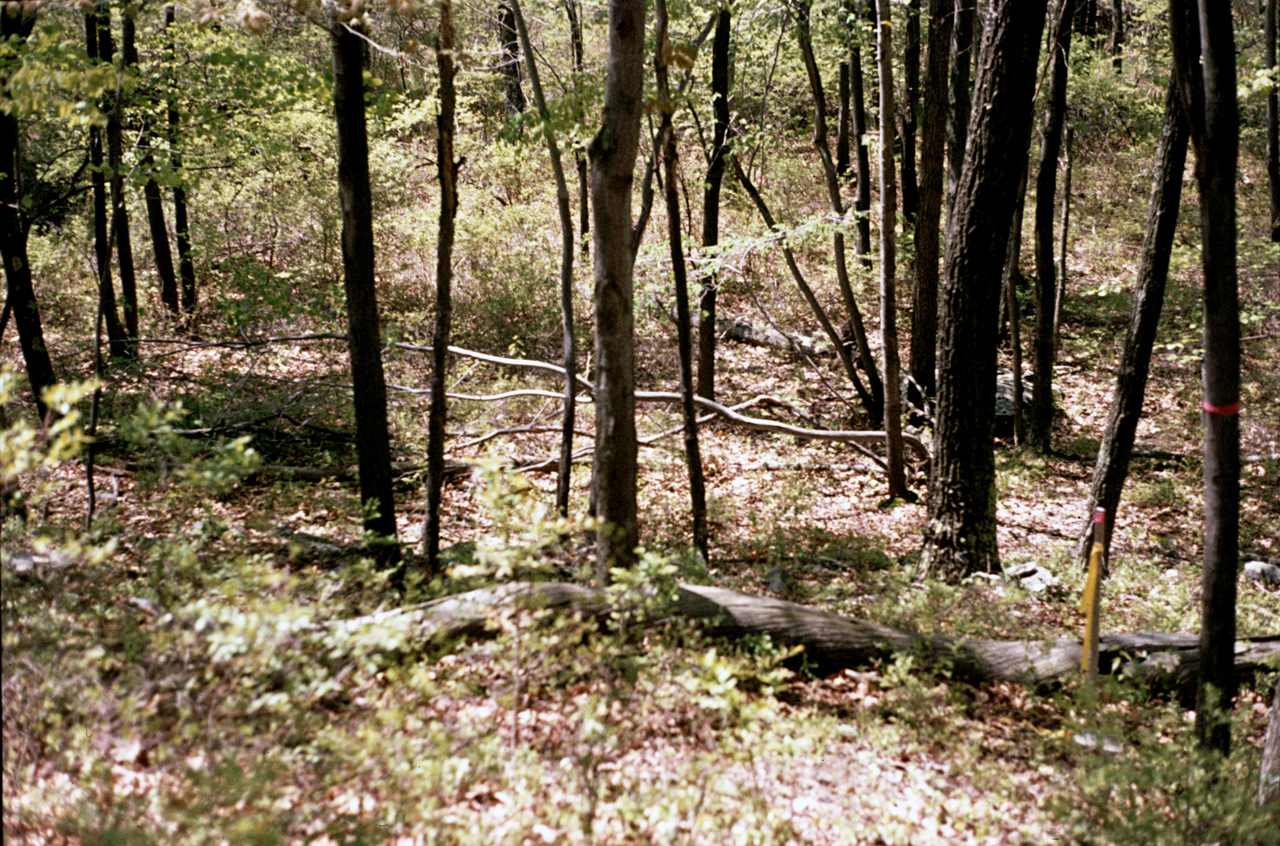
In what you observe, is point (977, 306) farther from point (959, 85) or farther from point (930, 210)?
point (930, 210)

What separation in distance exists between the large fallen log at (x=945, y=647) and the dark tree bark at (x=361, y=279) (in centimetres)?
210

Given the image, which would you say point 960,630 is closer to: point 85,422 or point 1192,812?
point 1192,812

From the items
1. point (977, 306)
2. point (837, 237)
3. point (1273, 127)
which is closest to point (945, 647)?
point (977, 306)

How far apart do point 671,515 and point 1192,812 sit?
18.2 ft

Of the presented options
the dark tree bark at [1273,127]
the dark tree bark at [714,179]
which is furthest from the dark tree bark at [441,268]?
the dark tree bark at [1273,127]

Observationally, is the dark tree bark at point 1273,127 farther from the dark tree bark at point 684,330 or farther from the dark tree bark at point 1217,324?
the dark tree bark at point 1217,324

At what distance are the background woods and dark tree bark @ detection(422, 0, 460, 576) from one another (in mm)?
47

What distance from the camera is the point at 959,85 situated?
36.0 feet

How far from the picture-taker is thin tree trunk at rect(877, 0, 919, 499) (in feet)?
29.1

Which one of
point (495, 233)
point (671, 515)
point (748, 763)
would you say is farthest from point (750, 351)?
point (748, 763)

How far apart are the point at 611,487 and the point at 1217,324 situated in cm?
347

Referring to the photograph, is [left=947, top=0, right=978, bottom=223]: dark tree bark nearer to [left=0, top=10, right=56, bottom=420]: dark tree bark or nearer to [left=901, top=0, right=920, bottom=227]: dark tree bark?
[left=901, top=0, right=920, bottom=227]: dark tree bark

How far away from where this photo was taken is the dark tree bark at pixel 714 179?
1048cm

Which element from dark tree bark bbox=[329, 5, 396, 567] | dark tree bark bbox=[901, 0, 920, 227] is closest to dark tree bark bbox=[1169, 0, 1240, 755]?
dark tree bark bbox=[329, 5, 396, 567]
